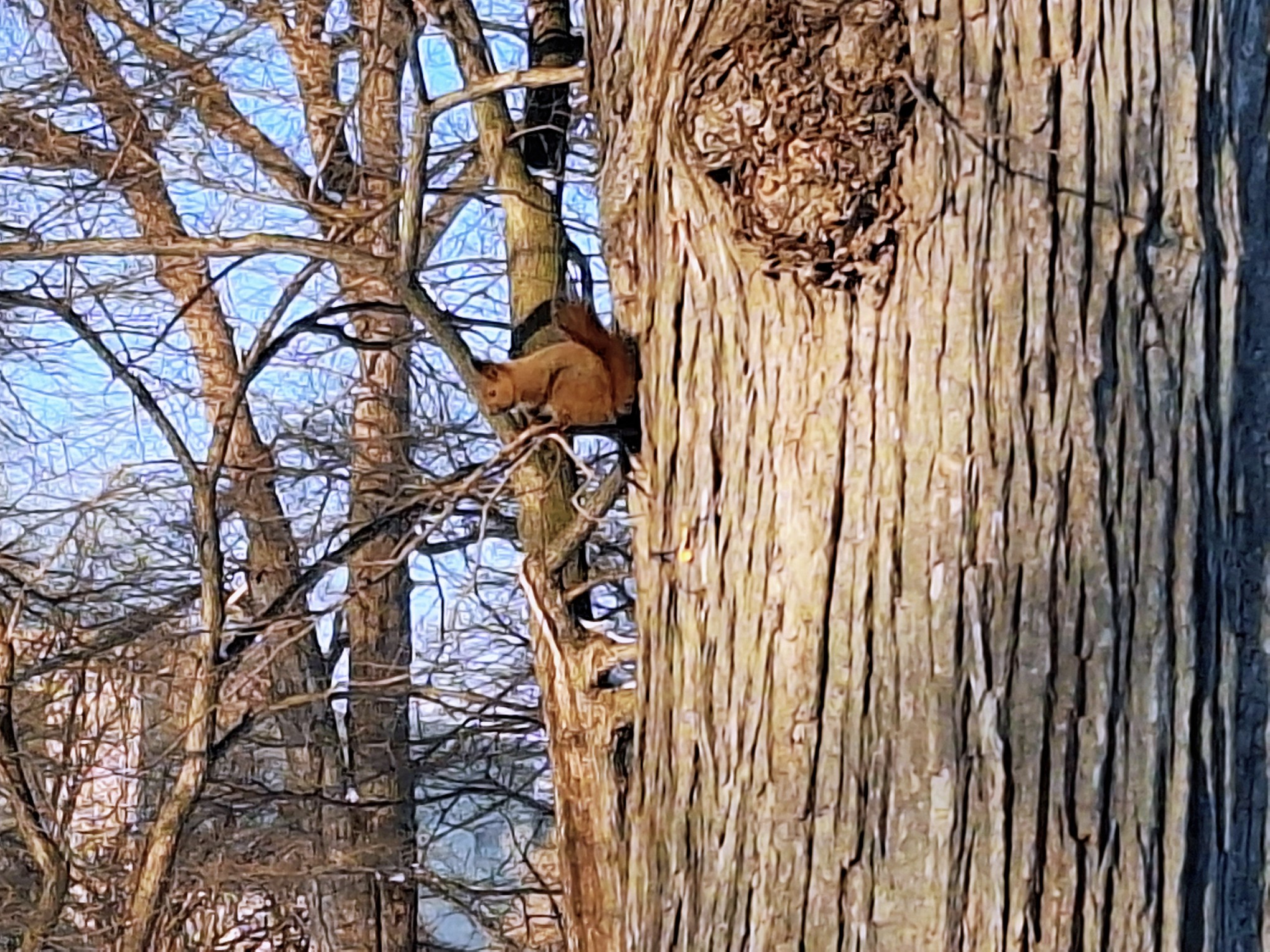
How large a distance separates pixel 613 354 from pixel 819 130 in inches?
19.3

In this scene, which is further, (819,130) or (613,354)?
(613,354)

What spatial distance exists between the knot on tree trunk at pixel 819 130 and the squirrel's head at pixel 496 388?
3.33ft

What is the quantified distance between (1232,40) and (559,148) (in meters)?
3.93

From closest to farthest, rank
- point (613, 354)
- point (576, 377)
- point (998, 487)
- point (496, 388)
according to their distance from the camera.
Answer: point (998, 487)
point (613, 354)
point (576, 377)
point (496, 388)

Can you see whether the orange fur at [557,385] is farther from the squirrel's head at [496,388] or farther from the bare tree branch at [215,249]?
the bare tree branch at [215,249]

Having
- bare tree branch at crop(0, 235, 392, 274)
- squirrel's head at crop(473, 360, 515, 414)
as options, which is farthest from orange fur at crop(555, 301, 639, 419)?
bare tree branch at crop(0, 235, 392, 274)

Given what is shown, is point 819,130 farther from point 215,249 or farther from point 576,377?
point 215,249

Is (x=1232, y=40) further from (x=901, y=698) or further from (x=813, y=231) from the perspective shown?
(x=901, y=698)

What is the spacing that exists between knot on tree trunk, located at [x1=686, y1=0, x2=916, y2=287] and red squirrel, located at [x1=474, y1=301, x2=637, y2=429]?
1.21 feet

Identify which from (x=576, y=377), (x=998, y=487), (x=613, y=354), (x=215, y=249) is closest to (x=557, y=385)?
(x=576, y=377)

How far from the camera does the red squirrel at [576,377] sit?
188cm

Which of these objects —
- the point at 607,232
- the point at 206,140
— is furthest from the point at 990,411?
the point at 206,140

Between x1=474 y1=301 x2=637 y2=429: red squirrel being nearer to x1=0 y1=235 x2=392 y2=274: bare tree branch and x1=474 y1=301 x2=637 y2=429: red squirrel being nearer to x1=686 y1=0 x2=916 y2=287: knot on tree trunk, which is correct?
Result: x1=686 y1=0 x2=916 y2=287: knot on tree trunk

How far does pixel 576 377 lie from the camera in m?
2.03
